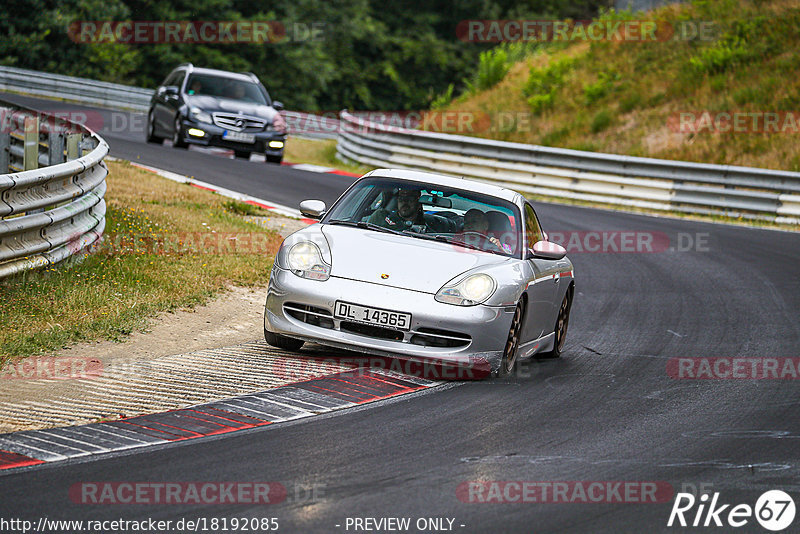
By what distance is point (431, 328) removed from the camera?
755cm

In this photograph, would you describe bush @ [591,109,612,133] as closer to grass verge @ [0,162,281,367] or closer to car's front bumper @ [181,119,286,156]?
car's front bumper @ [181,119,286,156]

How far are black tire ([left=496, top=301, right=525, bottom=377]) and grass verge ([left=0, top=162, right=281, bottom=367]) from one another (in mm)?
2792

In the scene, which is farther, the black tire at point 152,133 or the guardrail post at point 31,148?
the black tire at point 152,133

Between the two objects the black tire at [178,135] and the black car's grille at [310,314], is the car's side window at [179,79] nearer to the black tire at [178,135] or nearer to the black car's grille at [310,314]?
the black tire at [178,135]

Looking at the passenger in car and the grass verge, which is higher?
the passenger in car

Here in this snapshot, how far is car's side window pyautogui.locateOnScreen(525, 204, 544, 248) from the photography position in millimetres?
8896

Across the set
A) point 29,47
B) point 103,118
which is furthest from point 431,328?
point 29,47

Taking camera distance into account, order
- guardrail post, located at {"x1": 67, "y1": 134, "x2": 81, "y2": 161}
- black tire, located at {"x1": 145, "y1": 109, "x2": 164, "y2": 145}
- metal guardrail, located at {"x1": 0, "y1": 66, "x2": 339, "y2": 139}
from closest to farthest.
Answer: guardrail post, located at {"x1": 67, "y1": 134, "x2": 81, "y2": 161}
black tire, located at {"x1": 145, "y1": 109, "x2": 164, "y2": 145}
metal guardrail, located at {"x1": 0, "y1": 66, "x2": 339, "y2": 139}

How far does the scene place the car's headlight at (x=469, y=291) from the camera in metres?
7.66

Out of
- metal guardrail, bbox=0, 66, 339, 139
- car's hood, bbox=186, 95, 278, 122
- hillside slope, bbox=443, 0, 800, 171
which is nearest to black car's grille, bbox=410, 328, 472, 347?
car's hood, bbox=186, 95, 278, 122

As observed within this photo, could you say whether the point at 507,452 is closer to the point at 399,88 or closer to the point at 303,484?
the point at 303,484

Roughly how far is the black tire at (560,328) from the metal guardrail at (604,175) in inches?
499

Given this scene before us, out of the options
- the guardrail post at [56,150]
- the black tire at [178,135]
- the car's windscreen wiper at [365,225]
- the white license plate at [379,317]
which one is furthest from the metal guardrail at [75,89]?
the white license plate at [379,317]

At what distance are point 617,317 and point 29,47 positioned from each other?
34656mm
